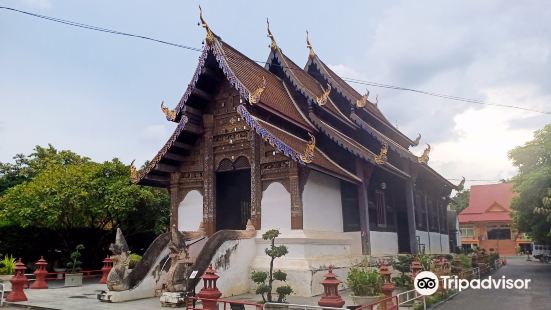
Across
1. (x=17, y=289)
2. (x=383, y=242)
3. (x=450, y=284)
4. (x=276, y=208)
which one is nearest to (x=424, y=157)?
(x=383, y=242)

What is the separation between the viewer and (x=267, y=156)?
14.5m

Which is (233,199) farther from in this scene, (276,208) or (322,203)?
(322,203)

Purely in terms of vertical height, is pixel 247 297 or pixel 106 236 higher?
pixel 106 236

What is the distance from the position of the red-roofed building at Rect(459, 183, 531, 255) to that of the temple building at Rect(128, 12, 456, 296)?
37.7 meters

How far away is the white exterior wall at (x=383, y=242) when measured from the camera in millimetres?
15995

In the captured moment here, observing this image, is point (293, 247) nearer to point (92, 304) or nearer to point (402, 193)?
point (92, 304)

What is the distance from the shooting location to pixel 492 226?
5203 cm

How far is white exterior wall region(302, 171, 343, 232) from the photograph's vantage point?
46.0 feet

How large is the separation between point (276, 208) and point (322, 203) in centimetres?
163

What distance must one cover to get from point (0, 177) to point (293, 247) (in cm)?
3173

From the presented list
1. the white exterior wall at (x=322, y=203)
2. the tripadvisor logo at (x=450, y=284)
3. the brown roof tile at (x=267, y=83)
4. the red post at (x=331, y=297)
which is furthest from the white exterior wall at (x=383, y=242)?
the red post at (x=331, y=297)

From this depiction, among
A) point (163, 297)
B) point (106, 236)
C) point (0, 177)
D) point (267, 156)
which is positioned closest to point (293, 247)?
point (267, 156)

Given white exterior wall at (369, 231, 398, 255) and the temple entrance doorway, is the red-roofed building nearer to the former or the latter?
white exterior wall at (369, 231, 398, 255)

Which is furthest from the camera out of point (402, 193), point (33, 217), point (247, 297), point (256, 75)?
point (33, 217)
